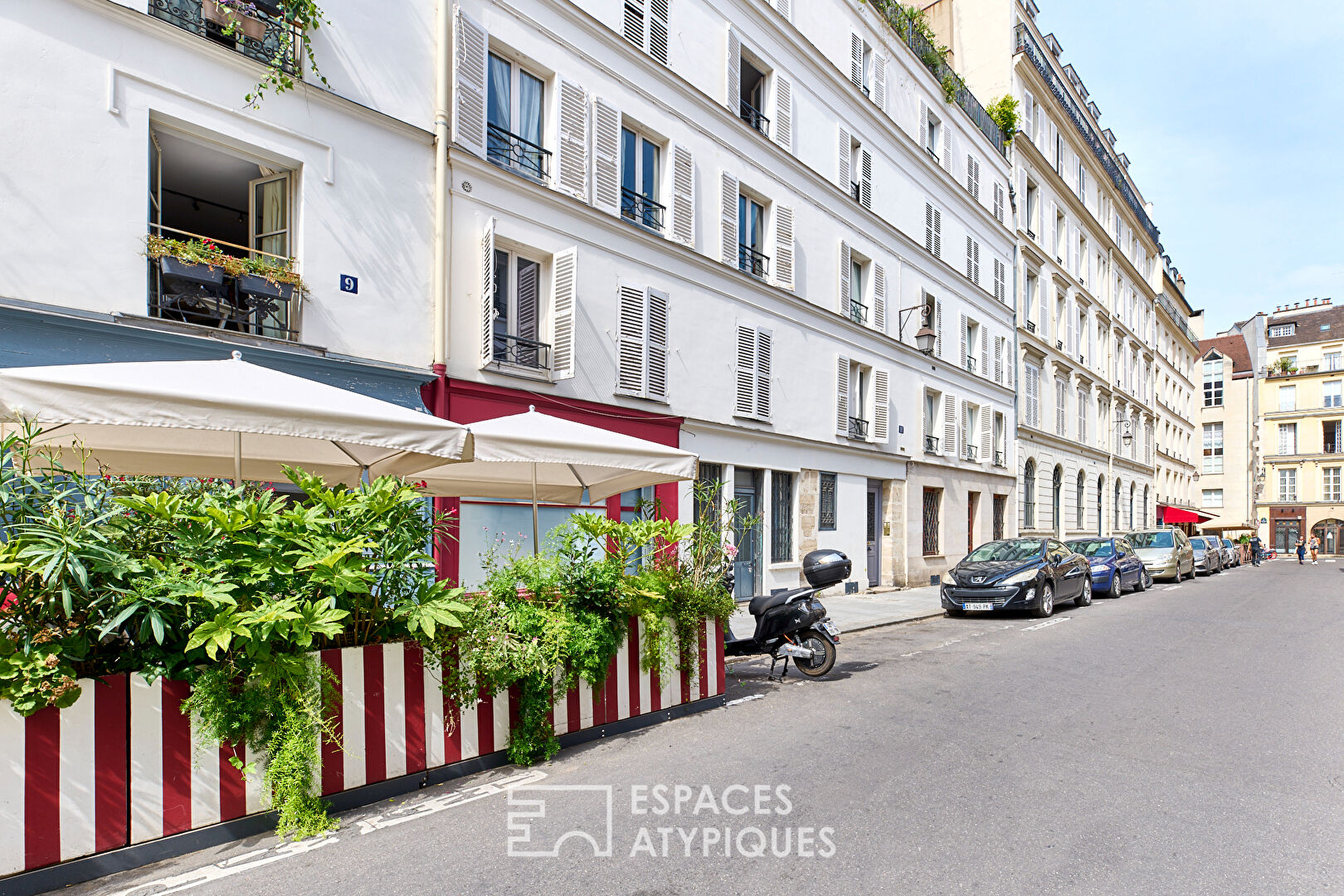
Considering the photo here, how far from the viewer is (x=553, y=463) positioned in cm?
793

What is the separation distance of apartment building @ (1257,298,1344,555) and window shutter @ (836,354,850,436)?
6039 centimetres

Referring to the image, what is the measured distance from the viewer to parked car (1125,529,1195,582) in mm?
25281

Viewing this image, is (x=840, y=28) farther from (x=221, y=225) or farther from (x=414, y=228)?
(x=221, y=225)

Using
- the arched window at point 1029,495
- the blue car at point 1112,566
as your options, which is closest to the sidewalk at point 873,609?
the blue car at point 1112,566

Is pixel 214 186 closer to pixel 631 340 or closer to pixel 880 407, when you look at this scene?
pixel 631 340

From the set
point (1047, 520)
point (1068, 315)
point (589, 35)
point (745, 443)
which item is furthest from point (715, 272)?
point (1068, 315)

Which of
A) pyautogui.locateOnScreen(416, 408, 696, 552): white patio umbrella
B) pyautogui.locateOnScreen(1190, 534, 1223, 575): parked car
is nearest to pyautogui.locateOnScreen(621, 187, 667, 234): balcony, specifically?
pyautogui.locateOnScreen(416, 408, 696, 552): white patio umbrella

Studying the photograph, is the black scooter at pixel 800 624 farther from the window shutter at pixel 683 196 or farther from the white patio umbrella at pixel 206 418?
the window shutter at pixel 683 196

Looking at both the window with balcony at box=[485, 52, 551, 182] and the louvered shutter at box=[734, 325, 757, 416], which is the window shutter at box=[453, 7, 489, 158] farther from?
the louvered shutter at box=[734, 325, 757, 416]

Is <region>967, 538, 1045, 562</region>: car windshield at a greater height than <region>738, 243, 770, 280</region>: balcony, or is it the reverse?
<region>738, 243, 770, 280</region>: balcony

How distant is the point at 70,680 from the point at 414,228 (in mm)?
7827

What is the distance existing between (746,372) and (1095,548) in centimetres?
1133

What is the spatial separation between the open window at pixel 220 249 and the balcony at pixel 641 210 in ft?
17.9

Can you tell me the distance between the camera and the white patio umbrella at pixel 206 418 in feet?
14.4
